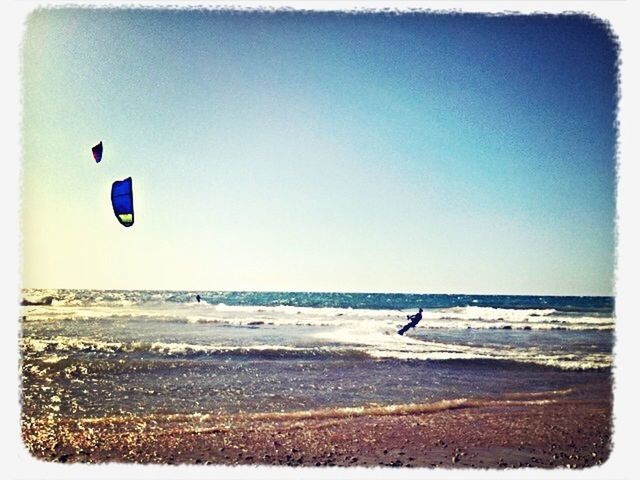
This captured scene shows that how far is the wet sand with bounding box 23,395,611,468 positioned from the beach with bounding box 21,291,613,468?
2 cm

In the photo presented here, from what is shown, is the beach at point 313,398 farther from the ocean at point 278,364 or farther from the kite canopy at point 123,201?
the kite canopy at point 123,201

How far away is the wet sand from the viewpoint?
4348 millimetres

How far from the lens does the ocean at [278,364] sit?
233 inches

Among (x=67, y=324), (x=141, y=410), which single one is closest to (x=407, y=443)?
(x=141, y=410)

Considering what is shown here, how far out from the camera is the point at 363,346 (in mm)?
9500

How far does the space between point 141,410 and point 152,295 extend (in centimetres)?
2002

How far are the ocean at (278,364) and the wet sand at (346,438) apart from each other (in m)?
0.37

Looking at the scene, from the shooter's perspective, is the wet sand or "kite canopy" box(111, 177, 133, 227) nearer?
"kite canopy" box(111, 177, 133, 227)

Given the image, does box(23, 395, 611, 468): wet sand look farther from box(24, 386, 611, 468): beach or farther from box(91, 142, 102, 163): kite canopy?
box(91, 142, 102, 163): kite canopy

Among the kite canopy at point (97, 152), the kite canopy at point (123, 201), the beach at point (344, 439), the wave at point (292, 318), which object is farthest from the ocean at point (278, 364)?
the kite canopy at point (97, 152)

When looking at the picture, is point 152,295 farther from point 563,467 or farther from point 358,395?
point 563,467

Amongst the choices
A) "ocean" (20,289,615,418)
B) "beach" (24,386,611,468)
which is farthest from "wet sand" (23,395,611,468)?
"ocean" (20,289,615,418)

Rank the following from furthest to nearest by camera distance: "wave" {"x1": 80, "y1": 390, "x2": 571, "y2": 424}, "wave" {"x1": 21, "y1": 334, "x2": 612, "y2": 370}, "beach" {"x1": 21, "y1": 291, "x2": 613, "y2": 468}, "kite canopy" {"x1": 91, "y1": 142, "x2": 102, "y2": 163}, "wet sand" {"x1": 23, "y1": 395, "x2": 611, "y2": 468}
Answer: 1. "wave" {"x1": 21, "y1": 334, "x2": 612, "y2": 370}
2. "wave" {"x1": 80, "y1": 390, "x2": 571, "y2": 424}
3. "kite canopy" {"x1": 91, "y1": 142, "x2": 102, "y2": 163}
4. "beach" {"x1": 21, "y1": 291, "x2": 613, "y2": 468}
5. "wet sand" {"x1": 23, "y1": 395, "x2": 611, "y2": 468}

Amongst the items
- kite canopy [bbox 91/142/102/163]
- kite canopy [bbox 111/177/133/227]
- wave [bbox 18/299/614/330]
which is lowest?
wave [bbox 18/299/614/330]
